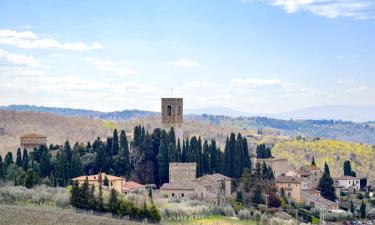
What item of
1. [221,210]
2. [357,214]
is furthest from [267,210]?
[357,214]

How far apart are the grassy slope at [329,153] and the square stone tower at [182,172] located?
158ft

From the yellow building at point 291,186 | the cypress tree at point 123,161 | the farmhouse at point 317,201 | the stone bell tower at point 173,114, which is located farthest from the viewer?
the stone bell tower at point 173,114

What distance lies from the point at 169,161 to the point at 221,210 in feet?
32.6

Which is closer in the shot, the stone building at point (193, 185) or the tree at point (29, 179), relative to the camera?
the tree at point (29, 179)

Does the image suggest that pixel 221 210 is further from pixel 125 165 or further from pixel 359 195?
pixel 359 195

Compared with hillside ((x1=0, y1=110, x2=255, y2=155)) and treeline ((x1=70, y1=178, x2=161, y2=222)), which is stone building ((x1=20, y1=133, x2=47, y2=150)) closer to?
treeline ((x1=70, y1=178, x2=161, y2=222))

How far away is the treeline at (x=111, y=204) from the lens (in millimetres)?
48250

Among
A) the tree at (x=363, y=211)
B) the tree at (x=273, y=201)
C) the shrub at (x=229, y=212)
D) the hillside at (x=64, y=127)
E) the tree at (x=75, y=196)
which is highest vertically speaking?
the hillside at (x=64, y=127)

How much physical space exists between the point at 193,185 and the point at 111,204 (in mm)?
12226

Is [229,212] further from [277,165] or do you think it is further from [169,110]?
[169,110]

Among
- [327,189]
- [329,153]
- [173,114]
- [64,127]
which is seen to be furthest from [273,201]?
[64,127]

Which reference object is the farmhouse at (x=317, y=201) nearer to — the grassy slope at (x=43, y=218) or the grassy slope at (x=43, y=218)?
the grassy slope at (x=43, y=218)

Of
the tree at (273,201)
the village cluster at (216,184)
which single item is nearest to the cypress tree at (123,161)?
the village cluster at (216,184)

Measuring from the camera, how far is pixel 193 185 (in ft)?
197
